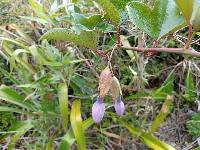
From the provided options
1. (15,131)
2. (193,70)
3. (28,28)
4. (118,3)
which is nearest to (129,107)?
(193,70)

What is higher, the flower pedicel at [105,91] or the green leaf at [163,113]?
the flower pedicel at [105,91]

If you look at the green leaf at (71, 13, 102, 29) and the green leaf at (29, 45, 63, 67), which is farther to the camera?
the green leaf at (29, 45, 63, 67)

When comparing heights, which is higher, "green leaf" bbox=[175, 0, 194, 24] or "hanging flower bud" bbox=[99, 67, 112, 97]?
"green leaf" bbox=[175, 0, 194, 24]

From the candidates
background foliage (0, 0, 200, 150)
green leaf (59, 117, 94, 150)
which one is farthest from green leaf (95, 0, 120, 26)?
green leaf (59, 117, 94, 150)

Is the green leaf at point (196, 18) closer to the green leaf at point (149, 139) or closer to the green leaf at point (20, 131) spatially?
the green leaf at point (149, 139)

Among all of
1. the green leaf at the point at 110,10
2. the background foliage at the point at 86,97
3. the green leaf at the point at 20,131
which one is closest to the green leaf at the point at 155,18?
the green leaf at the point at 110,10

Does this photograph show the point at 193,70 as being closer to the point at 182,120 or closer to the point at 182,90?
the point at 182,90

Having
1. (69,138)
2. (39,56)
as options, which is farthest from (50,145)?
(39,56)

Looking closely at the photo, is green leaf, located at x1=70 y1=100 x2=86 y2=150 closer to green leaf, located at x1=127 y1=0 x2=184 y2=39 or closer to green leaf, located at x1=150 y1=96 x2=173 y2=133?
green leaf, located at x1=150 y1=96 x2=173 y2=133
